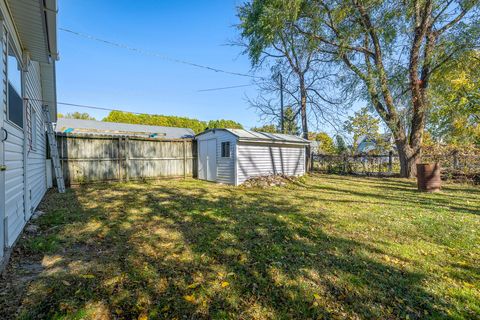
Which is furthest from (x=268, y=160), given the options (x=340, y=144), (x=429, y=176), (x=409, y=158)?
(x=340, y=144)

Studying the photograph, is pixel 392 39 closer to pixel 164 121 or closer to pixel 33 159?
pixel 33 159

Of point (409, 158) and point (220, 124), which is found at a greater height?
point (220, 124)

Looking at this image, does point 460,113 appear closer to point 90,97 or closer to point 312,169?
point 312,169

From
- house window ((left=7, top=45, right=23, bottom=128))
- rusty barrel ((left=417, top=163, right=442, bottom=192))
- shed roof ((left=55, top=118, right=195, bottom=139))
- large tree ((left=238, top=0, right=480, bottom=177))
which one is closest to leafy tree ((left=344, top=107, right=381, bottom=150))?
large tree ((left=238, top=0, right=480, bottom=177))

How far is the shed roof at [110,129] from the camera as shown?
17191 millimetres

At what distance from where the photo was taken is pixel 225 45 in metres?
14.0

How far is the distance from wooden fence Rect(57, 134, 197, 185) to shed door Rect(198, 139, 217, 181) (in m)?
0.50

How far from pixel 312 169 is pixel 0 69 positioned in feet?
50.7

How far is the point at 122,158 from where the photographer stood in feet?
31.7

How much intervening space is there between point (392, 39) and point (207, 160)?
397 inches

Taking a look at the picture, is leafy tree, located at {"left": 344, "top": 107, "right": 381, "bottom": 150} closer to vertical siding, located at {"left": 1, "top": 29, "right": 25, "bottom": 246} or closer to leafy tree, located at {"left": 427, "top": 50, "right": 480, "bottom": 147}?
leafy tree, located at {"left": 427, "top": 50, "right": 480, "bottom": 147}

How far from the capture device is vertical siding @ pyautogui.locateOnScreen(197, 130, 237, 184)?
9453 millimetres

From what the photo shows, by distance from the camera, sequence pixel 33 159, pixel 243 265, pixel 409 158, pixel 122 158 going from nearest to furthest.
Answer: pixel 243 265 → pixel 33 159 → pixel 122 158 → pixel 409 158

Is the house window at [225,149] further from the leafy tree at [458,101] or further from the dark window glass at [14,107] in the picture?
the leafy tree at [458,101]
